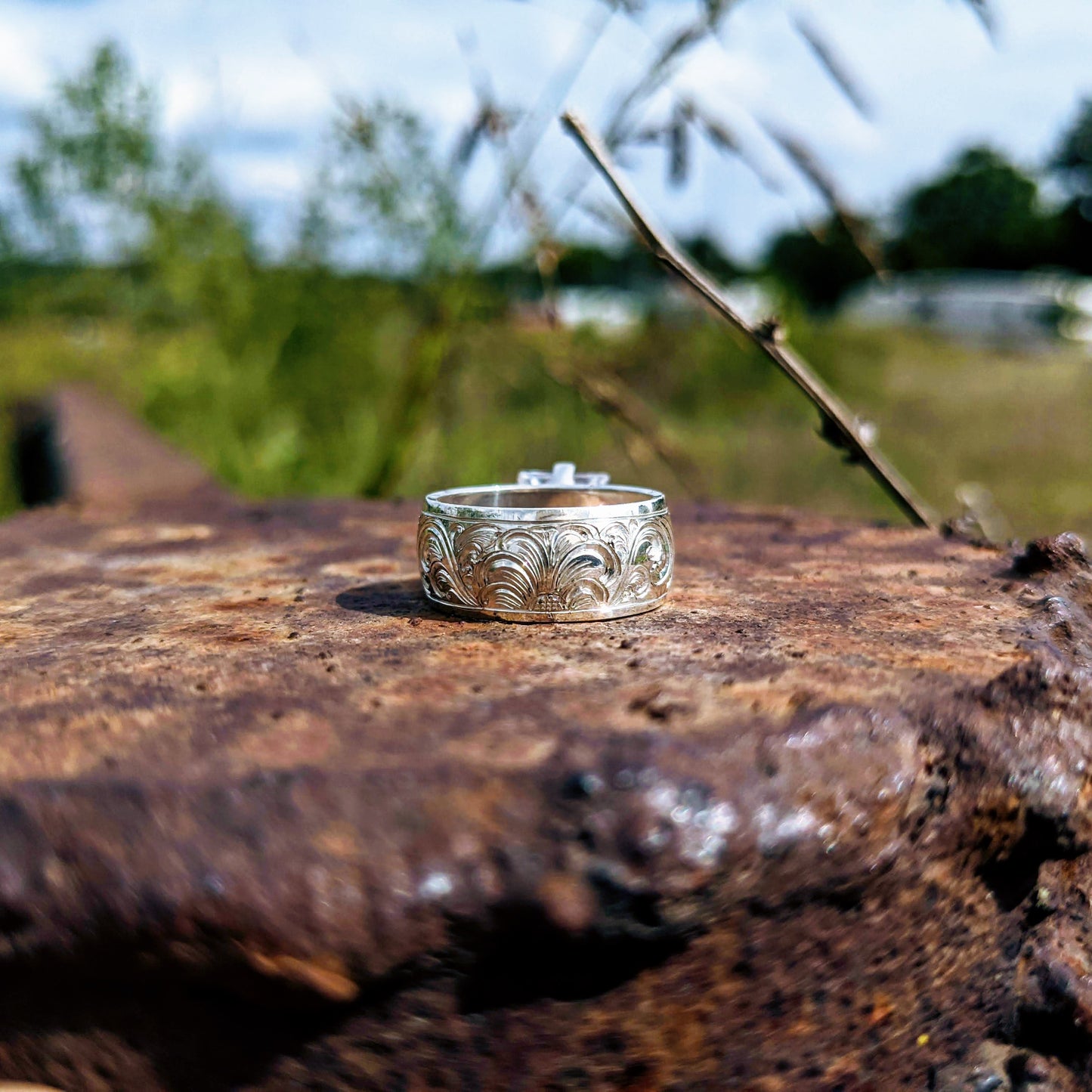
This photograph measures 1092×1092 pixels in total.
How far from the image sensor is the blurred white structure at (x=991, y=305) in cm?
1422

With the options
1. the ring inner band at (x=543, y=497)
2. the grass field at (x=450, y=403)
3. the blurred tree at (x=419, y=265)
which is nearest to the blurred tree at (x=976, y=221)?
the grass field at (x=450, y=403)

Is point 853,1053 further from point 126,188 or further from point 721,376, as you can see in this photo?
point 721,376

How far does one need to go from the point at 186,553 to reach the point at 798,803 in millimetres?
1051

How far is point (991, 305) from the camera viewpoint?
19.5 m

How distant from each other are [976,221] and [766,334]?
77.7 ft

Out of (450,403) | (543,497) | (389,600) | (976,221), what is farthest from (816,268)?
(389,600)

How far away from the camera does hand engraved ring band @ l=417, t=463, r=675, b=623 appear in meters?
1.09

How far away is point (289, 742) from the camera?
0.78 m

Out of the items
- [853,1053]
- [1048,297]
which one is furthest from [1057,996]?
[1048,297]

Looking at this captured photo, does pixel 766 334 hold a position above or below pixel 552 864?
above

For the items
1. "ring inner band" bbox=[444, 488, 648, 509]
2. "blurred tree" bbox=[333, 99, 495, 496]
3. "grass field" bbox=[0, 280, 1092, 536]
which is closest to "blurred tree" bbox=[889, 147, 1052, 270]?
"grass field" bbox=[0, 280, 1092, 536]

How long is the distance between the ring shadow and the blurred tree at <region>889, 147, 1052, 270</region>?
70.4 ft

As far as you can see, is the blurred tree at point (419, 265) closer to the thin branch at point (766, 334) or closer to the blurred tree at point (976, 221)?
the thin branch at point (766, 334)

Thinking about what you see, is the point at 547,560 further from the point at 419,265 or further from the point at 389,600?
the point at 419,265
